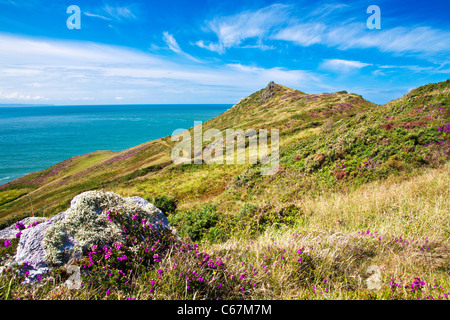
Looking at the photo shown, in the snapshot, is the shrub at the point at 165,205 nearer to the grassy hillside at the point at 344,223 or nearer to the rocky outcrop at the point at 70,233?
the grassy hillside at the point at 344,223

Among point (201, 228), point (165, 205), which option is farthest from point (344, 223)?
point (165, 205)

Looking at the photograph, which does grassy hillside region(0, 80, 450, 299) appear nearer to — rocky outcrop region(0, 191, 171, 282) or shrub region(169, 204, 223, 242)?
shrub region(169, 204, 223, 242)

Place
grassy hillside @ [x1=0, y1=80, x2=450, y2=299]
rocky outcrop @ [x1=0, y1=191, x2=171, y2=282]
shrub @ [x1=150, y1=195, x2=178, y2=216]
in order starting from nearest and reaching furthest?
grassy hillside @ [x1=0, y1=80, x2=450, y2=299], rocky outcrop @ [x1=0, y1=191, x2=171, y2=282], shrub @ [x1=150, y1=195, x2=178, y2=216]

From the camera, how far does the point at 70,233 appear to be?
12.2 feet

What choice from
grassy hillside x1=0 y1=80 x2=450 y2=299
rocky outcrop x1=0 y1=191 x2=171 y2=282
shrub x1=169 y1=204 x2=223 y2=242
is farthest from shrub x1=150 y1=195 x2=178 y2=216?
rocky outcrop x1=0 y1=191 x2=171 y2=282

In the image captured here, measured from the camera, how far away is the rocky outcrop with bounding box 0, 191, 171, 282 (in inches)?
129

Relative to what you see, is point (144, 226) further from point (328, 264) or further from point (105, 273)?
point (328, 264)

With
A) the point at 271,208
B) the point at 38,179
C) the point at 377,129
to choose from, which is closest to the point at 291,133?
the point at 377,129

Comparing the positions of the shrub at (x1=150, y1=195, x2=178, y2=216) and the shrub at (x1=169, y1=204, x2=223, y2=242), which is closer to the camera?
the shrub at (x1=169, y1=204, x2=223, y2=242)

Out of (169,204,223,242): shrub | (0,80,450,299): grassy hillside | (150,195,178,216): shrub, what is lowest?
(150,195,178,216): shrub

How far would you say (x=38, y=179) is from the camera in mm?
60719

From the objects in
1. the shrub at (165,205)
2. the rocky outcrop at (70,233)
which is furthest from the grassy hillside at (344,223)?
the rocky outcrop at (70,233)

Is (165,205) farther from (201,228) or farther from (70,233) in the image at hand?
(70,233)

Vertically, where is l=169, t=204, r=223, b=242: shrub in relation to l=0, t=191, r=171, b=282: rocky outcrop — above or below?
below
